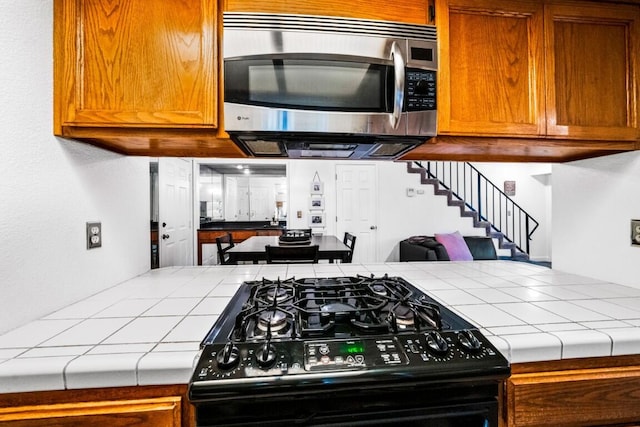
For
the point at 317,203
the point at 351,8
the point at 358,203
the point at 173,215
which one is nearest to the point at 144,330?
the point at 351,8

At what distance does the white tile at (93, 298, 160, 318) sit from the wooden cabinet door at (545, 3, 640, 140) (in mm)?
1575

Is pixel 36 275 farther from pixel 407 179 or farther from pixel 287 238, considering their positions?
pixel 407 179

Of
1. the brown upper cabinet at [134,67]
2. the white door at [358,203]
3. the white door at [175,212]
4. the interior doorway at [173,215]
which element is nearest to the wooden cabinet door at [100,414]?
the brown upper cabinet at [134,67]

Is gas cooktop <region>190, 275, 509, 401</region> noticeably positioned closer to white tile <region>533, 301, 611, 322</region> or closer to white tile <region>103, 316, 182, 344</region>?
white tile <region>103, 316, 182, 344</region>

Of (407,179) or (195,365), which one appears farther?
(407,179)

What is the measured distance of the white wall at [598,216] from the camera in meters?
1.27

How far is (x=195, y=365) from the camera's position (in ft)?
2.18

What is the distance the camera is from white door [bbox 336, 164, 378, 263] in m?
5.49

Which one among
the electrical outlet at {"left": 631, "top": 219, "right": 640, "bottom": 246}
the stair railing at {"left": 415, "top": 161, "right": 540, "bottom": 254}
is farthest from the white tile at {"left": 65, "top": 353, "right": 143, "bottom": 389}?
the stair railing at {"left": 415, "top": 161, "right": 540, "bottom": 254}

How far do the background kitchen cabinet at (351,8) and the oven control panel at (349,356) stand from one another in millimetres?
1025

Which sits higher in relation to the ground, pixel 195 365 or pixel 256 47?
pixel 256 47

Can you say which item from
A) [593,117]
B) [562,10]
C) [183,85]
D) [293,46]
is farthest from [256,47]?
[593,117]

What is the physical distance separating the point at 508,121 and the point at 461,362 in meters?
0.89

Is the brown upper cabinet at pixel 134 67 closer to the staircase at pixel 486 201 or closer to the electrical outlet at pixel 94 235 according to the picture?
Answer: the electrical outlet at pixel 94 235
